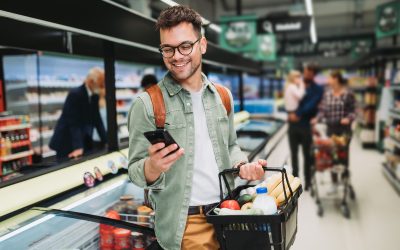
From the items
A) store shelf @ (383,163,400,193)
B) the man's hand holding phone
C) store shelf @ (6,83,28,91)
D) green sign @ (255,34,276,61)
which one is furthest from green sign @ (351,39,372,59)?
the man's hand holding phone

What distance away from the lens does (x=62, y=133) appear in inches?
188

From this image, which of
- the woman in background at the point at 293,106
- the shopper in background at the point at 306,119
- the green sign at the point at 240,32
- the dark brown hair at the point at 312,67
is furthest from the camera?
the green sign at the point at 240,32

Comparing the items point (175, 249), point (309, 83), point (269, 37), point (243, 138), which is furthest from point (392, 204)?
point (269, 37)

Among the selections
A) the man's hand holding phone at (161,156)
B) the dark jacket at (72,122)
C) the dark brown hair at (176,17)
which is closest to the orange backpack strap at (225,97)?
the dark brown hair at (176,17)

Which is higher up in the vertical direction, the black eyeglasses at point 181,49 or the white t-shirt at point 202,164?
the black eyeglasses at point 181,49

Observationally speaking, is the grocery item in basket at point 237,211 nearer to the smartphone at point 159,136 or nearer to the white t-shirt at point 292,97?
the smartphone at point 159,136

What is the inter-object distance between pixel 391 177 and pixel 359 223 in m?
2.47

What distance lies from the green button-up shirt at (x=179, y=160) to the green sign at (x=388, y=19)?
917 cm

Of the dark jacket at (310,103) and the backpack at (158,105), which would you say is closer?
the backpack at (158,105)

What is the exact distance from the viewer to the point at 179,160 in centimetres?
171

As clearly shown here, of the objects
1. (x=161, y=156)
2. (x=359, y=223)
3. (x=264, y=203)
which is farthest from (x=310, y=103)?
(x=161, y=156)

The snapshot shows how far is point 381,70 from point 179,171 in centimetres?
1048

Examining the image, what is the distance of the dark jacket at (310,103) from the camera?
6.60m

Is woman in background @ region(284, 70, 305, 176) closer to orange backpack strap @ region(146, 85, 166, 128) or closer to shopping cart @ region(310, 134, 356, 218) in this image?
shopping cart @ region(310, 134, 356, 218)
